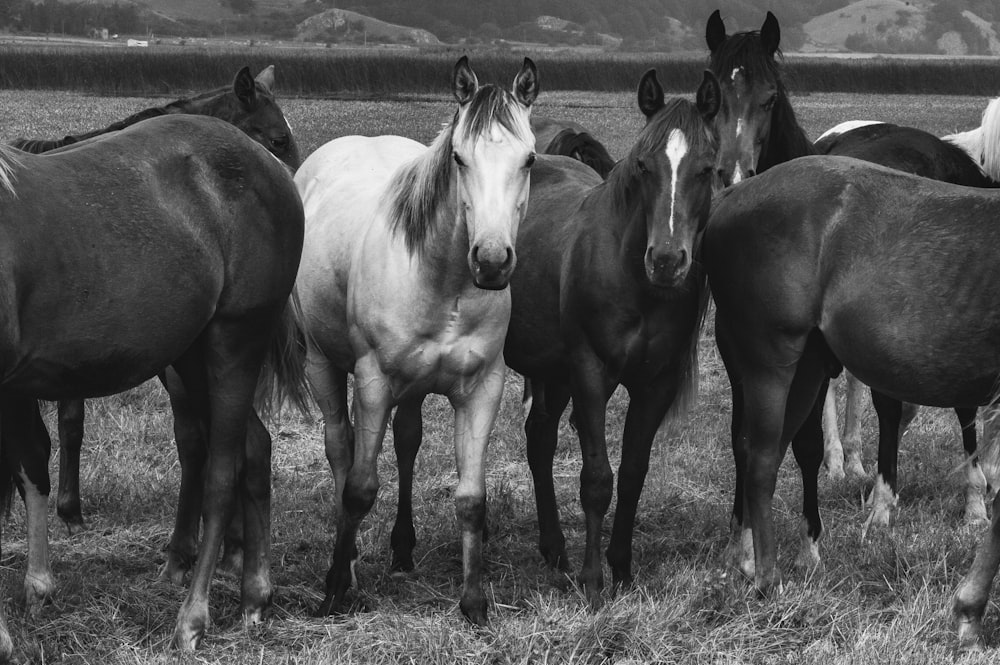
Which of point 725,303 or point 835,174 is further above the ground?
point 835,174

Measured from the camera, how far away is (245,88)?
20.8 ft

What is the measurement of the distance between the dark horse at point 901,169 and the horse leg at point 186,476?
3.22 meters

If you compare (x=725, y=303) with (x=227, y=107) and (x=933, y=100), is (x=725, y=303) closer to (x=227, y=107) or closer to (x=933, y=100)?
(x=227, y=107)

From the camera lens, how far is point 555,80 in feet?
156

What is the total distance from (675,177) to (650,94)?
1.68ft

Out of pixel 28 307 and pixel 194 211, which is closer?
pixel 28 307

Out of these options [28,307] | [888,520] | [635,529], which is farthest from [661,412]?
[28,307]

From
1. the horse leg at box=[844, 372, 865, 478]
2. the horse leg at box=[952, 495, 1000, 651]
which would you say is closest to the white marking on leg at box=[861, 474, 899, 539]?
the horse leg at box=[844, 372, 865, 478]

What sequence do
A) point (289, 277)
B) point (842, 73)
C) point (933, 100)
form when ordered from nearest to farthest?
point (289, 277) → point (933, 100) → point (842, 73)

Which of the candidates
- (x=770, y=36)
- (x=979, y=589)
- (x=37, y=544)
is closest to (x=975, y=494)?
(x=979, y=589)

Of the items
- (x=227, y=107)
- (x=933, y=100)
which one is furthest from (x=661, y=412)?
(x=933, y=100)

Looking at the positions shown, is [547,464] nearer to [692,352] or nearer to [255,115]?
[692,352]

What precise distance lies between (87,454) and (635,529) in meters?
3.10

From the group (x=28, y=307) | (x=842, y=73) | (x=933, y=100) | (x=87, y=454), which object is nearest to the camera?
(x=28, y=307)
